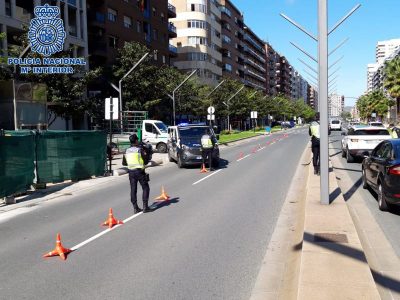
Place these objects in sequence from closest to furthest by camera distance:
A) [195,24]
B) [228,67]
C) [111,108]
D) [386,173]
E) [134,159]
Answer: [386,173] < [134,159] < [111,108] < [195,24] < [228,67]

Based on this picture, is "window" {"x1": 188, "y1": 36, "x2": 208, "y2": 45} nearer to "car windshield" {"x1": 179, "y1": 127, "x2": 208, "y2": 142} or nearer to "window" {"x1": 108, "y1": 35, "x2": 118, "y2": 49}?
"window" {"x1": 108, "y1": 35, "x2": 118, "y2": 49}

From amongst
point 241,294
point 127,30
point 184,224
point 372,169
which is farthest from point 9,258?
point 127,30

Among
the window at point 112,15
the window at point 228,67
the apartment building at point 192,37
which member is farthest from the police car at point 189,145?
the window at point 228,67

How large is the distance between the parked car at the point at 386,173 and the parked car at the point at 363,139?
852 centimetres

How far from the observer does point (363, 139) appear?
19.2m

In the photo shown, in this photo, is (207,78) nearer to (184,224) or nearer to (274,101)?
(274,101)

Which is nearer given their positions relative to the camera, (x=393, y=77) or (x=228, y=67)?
(x=393, y=77)

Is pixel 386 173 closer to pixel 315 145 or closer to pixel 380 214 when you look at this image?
pixel 380 214

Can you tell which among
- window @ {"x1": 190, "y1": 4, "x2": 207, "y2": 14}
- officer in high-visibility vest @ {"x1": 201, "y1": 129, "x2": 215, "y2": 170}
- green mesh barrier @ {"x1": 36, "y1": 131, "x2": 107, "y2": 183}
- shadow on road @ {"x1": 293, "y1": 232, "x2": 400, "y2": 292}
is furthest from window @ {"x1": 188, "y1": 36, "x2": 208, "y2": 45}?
shadow on road @ {"x1": 293, "y1": 232, "x2": 400, "y2": 292}

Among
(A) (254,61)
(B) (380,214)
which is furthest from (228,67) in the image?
(B) (380,214)

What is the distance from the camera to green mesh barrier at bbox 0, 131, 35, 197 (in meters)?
12.1

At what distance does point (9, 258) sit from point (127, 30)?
1896 inches

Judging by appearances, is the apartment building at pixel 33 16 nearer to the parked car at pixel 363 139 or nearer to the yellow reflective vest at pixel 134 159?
the parked car at pixel 363 139

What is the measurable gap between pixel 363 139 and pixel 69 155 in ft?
39.7
